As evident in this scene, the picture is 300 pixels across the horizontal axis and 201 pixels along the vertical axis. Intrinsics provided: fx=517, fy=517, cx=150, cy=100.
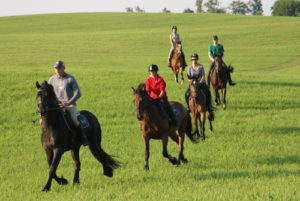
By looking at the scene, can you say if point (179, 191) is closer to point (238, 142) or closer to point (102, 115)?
point (238, 142)

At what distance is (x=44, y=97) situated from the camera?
10.4 m

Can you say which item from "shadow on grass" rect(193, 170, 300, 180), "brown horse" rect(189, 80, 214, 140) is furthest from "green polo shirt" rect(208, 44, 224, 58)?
"shadow on grass" rect(193, 170, 300, 180)

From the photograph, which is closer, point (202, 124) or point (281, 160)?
point (281, 160)

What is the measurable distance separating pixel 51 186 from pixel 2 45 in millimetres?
55676

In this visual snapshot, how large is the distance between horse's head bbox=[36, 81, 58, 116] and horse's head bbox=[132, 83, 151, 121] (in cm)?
192

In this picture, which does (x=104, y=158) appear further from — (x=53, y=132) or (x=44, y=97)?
(x=44, y=97)

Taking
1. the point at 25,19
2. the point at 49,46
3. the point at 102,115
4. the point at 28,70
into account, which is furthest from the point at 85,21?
the point at 102,115

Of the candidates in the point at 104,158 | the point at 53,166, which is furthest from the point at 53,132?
the point at 104,158

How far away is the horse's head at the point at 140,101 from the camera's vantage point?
37.5ft

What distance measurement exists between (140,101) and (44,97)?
2.23m

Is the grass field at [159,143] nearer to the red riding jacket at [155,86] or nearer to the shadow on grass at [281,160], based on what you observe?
the shadow on grass at [281,160]


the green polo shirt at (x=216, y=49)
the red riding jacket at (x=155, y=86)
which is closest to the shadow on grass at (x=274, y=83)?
the green polo shirt at (x=216, y=49)

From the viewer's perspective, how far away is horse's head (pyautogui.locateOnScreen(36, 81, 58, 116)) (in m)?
10.4

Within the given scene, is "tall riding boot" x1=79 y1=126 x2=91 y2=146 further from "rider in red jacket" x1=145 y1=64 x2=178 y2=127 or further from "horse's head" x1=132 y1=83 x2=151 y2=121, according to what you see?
"rider in red jacket" x1=145 y1=64 x2=178 y2=127
